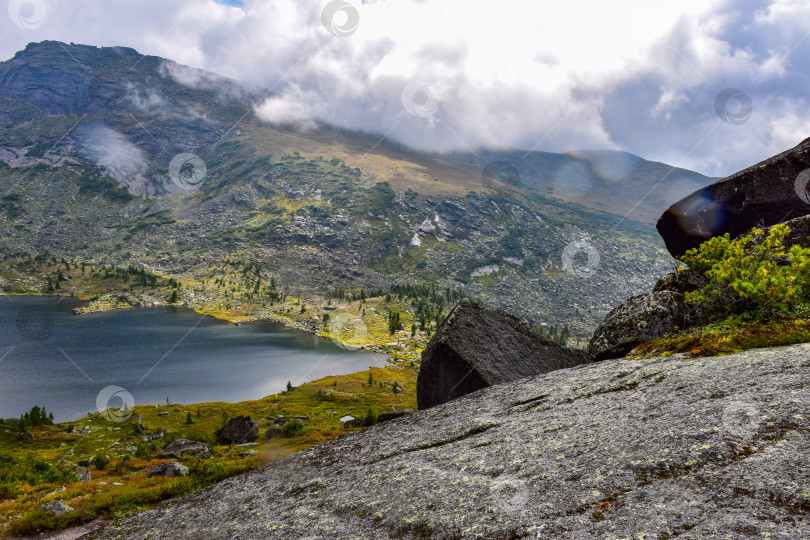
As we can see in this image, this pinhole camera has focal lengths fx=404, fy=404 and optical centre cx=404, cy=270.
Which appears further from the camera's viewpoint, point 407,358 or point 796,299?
point 407,358

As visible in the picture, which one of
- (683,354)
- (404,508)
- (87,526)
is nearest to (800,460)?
(404,508)

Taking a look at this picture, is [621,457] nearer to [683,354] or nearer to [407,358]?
[683,354]

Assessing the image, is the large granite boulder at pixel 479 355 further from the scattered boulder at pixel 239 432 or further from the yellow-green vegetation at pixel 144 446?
the scattered boulder at pixel 239 432

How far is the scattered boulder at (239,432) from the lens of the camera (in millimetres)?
56653

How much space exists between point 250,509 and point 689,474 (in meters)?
12.2

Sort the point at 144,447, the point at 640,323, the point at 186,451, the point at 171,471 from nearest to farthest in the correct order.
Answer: the point at 640,323, the point at 171,471, the point at 186,451, the point at 144,447

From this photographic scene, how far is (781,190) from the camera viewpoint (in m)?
22.5

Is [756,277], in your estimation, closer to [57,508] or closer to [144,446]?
[57,508]

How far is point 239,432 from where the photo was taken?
57250 mm

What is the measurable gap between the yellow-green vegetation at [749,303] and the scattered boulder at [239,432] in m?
54.7

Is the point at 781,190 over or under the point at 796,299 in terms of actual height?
over

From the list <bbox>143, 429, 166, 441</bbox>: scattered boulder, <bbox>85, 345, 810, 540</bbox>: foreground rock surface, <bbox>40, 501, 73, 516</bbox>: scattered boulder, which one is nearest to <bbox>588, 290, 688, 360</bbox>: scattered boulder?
<bbox>85, 345, 810, 540</bbox>: foreground rock surface
